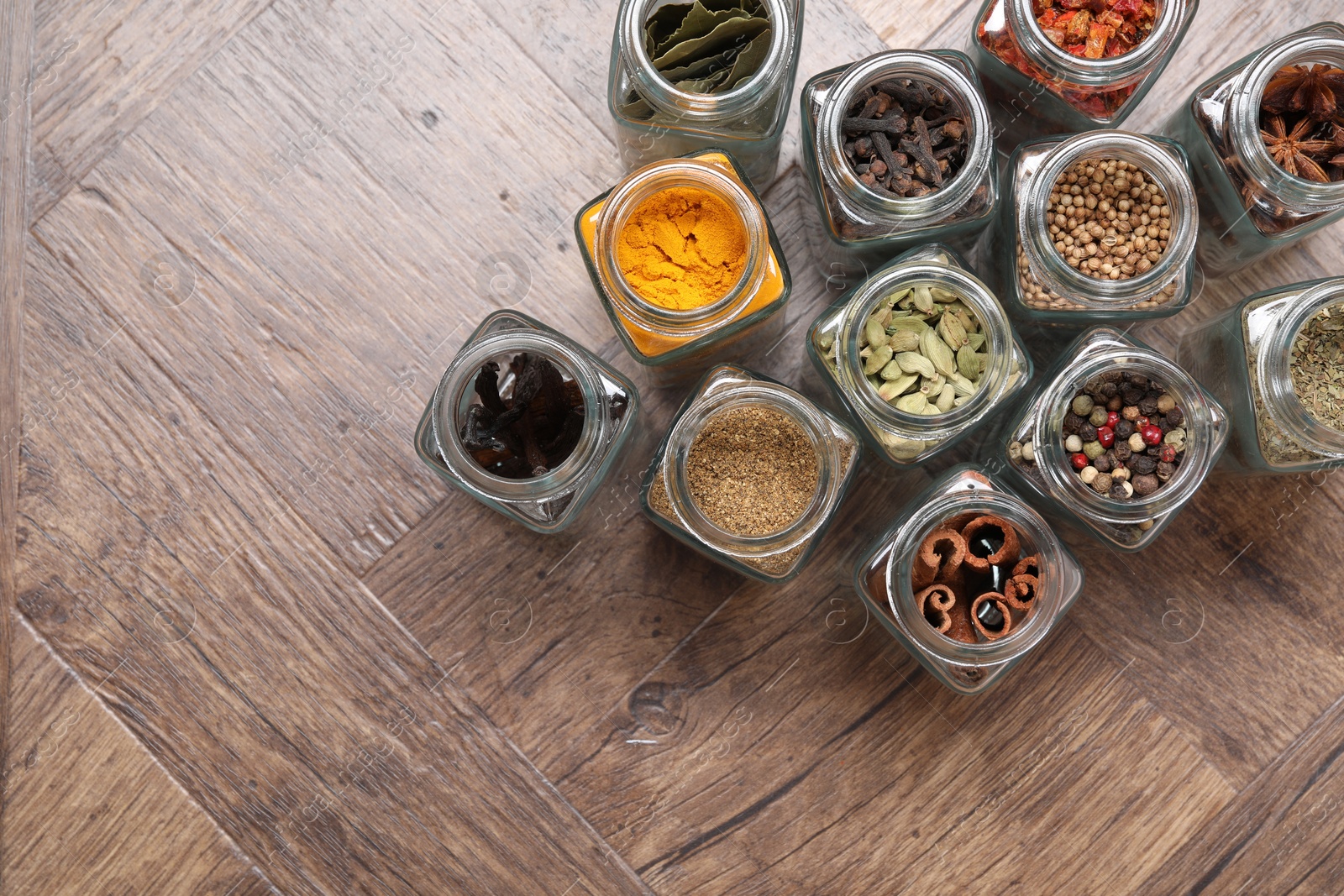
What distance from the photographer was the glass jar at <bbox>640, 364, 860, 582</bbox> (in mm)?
943

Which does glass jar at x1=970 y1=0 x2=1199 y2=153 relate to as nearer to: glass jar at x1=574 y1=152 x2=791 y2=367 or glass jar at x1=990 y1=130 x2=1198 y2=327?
glass jar at x1=990 y1=130 x2=1198 y2=327

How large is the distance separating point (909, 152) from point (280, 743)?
3.80 ft

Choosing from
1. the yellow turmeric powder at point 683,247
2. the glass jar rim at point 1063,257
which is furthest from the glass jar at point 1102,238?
the yellow turmeric powder at point 683,247

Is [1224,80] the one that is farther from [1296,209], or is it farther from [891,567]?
[891,567]

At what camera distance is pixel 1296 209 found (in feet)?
3.23

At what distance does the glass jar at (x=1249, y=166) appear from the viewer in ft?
3.18

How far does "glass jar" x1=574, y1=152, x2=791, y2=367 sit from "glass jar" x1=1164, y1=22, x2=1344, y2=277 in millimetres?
566

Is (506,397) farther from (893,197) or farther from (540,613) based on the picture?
(893,197)

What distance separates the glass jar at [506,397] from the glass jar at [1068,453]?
0.49 meters

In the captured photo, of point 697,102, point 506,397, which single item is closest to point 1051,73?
point 697,102

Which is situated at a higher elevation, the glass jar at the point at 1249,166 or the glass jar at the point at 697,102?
the glass jar at the point at 697,102

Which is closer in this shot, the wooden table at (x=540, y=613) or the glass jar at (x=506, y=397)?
the glass jar at (x=506, y=397)

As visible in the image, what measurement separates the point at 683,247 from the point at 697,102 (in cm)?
16

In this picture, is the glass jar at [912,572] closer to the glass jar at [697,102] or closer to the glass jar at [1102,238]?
the glass jar at [1102,238]
